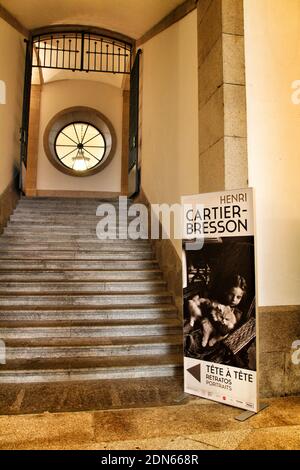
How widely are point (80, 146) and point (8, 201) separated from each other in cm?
393

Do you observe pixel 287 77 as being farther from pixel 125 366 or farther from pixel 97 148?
pixel 97 148

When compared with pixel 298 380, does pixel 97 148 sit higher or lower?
higher

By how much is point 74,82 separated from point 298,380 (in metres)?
8.07

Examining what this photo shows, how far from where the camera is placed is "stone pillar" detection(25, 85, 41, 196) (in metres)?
8.16

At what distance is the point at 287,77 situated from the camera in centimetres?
272

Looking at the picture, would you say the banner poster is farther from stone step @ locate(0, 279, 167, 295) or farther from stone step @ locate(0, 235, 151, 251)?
stone step @ locate(0, 235, 151, 251)

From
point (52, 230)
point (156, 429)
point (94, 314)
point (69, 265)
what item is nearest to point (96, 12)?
point (52, 230)

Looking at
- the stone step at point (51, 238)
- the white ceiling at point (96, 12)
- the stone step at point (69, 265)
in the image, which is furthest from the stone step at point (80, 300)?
the white ceiling at point (96, 12)

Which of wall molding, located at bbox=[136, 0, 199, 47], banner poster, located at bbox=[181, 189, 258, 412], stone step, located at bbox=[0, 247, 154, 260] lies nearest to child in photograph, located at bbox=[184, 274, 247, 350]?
banner poster, located at bbox=[181, 189, 258, 412]

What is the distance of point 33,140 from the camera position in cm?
827

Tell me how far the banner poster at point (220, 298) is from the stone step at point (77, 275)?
1.54m

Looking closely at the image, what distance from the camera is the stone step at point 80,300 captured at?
11.1 ft
